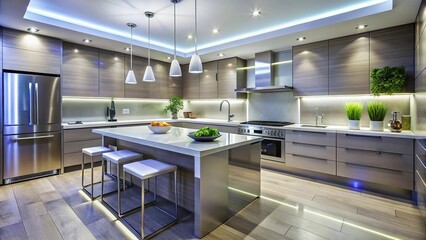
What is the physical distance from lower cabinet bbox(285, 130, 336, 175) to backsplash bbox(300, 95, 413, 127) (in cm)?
66

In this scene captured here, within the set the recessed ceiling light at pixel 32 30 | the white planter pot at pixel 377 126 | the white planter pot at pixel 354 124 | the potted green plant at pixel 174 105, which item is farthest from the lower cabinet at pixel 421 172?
the recessed ceiling light at pixel 32 30

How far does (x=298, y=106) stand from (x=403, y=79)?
159cm

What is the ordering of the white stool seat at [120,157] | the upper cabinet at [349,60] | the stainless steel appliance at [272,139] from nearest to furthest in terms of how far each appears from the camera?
the white stool seat at [120,157]
the upper cabinet at [349,60]
the stainless steel appliance at [272,139]

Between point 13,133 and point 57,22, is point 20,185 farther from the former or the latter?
point 57,22

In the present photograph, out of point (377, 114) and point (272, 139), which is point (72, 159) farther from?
point (377, 114)

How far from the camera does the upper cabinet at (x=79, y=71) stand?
3.78 metres

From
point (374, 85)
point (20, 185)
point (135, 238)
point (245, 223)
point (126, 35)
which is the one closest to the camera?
point (135, 238)

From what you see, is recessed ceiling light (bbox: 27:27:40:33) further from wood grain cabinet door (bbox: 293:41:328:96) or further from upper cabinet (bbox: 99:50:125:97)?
wood grain cabinet door (bbox: 293:41:328:96)

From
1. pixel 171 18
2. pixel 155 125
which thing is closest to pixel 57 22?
pixel 171 18

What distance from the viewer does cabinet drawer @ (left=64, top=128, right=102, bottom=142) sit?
3.67m

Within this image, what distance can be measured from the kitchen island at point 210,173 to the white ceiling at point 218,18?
171 centimetres

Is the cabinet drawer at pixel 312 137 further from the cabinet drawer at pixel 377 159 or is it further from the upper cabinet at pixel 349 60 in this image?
the upper cabinet at pixel 349 60

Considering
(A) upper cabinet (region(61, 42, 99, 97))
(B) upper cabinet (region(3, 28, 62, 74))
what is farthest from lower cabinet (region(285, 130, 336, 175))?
(B) upper cabinet (region(3, 28, 62, 74))

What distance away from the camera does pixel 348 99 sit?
3.51 meters
